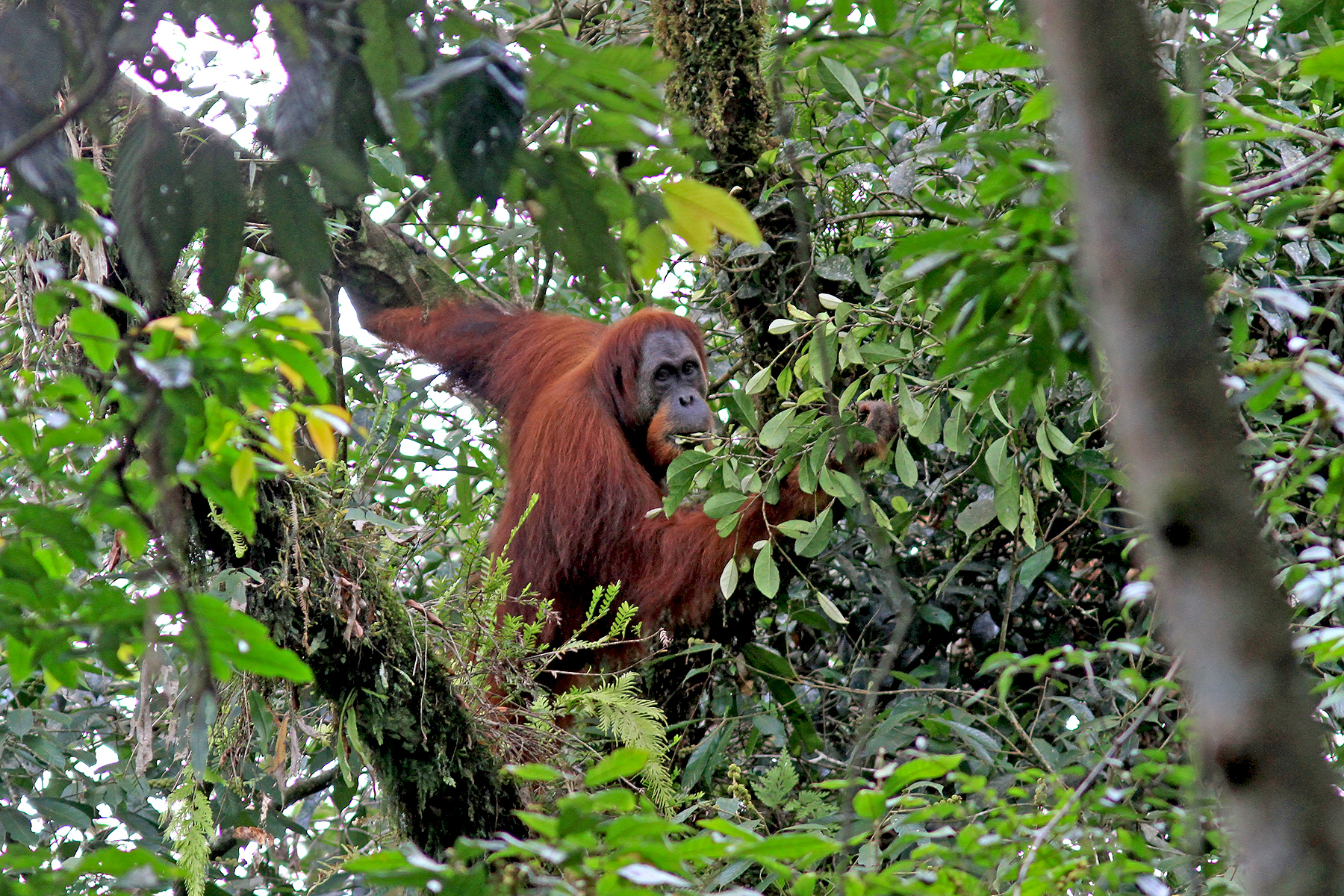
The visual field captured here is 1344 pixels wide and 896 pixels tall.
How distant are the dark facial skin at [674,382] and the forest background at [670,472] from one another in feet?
0.80

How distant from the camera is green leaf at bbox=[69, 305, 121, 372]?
5.52 feet

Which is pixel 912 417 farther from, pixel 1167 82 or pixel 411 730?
pixel 411 730

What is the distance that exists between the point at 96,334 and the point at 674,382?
2852 millimetres

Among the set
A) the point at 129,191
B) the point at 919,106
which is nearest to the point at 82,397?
the point at 129,191

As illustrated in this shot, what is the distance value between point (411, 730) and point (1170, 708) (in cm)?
208

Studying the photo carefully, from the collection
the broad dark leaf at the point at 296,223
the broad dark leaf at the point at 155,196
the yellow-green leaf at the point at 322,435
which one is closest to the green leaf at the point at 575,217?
the broad dark leaf at the point at 296,223

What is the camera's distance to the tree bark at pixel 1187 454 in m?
0.68

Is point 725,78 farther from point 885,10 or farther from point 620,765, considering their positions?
point 620,765

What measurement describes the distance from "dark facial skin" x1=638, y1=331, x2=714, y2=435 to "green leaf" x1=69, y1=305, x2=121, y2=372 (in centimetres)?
270

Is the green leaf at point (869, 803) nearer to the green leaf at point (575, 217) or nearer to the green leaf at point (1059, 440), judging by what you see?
the green leaf at point (575, 217)

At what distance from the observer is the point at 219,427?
5.84ft

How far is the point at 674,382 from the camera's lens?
4449mm

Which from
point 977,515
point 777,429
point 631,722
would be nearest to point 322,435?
point 631,722

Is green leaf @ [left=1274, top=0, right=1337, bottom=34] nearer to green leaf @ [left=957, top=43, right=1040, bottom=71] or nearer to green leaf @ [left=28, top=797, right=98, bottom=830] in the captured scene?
green leaf @ [left=957, top=43, right=1040, bottom=71]
